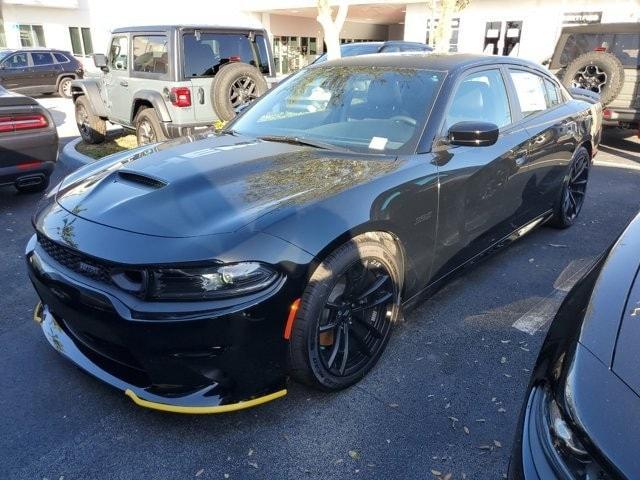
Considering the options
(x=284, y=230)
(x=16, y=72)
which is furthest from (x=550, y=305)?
(x=16, y=72)

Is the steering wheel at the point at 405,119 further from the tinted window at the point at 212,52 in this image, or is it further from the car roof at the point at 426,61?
the tinted window at the point at 212,52

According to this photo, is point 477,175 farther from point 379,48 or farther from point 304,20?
point 304,20

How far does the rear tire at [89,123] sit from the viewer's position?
843 centimetres

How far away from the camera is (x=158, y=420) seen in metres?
2.45

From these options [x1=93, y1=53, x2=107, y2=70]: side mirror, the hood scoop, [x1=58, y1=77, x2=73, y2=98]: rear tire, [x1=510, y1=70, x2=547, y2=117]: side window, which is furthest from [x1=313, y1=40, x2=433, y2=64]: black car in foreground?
[x1=58, y1=77, x2=73, y2=98]: rear tire

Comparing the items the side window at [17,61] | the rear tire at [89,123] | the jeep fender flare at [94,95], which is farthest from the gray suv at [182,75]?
the side window at [17,61]

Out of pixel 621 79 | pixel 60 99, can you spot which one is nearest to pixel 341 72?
pixel 621 79

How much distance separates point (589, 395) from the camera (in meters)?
1.40

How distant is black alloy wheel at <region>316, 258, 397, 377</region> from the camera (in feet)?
8.11

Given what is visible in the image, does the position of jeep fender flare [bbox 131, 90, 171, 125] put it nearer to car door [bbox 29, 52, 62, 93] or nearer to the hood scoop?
the hood scoop

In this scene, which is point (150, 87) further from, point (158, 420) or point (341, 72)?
point (158, 420)

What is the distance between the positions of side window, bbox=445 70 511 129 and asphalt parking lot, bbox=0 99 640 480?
1.31 meters

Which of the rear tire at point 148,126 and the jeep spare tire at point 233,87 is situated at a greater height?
the jeep spare tire at point 233,87

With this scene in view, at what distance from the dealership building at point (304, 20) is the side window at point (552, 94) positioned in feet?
47.2
